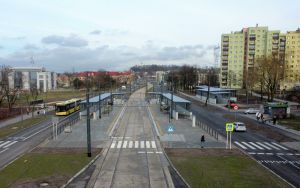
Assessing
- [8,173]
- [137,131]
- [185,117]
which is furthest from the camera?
[185,117]

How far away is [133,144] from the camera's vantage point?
108ft

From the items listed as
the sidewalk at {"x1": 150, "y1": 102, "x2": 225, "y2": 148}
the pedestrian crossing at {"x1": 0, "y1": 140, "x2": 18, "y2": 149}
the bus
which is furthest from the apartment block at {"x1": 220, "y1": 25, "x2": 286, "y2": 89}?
the pedestrian crossing at {"x1": 0, "y1": 140, "x2": 18, "y2": 149}

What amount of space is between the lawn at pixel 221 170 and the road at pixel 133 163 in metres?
1.49

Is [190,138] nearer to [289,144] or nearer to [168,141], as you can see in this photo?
[168,141]

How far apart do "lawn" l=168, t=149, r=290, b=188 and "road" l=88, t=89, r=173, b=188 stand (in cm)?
149

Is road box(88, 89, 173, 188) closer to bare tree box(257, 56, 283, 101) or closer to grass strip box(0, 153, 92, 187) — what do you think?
grass strip box(0, 153, 92, 187)

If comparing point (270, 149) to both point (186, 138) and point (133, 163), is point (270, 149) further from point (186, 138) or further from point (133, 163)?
point (133, 163)

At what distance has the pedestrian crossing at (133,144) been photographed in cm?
3139

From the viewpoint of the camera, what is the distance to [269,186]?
762 inches

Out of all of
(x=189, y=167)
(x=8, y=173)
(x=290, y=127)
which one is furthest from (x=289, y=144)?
(x=8, y=173)

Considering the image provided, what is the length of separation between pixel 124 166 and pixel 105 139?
11.8 metres

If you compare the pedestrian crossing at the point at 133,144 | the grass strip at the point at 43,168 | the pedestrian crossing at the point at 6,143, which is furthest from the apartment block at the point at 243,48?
the grass strip at the point at 43,168

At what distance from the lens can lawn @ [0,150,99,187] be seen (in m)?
19.8

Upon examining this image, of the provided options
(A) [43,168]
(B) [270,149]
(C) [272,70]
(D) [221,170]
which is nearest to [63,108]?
(A) [43,168]
